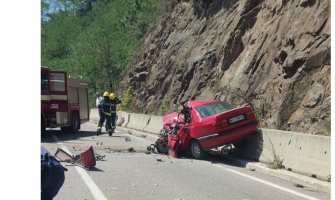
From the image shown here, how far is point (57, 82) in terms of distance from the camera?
72.5 feet

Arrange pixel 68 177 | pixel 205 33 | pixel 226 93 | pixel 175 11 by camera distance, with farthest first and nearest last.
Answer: pixel 175 11, pixel 205 33, pixel 226 93, pixel 68 177

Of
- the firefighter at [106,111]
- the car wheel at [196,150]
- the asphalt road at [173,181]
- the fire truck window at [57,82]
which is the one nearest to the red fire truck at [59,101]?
the fire truck window at [57,82]

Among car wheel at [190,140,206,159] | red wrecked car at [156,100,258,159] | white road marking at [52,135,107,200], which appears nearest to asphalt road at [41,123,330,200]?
white road marking at [52,135,107,200]

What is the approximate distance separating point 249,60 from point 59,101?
802cm

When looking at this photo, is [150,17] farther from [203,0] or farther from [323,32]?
[323,32]

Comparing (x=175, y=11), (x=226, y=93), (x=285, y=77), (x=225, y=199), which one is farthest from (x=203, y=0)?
(x=225, y=199)

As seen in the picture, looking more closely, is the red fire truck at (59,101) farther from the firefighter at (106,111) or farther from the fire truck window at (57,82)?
the firefighter at (106,111)

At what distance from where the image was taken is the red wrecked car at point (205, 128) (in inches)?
525

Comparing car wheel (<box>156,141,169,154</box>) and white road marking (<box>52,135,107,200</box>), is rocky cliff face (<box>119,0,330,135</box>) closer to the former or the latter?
car wheel (<box>156,141,169,154</box>)

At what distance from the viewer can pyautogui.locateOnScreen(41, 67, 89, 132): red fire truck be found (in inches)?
838

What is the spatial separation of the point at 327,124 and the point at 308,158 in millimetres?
4392

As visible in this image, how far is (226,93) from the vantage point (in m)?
23.4

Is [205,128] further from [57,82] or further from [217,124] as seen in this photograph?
[57,82]

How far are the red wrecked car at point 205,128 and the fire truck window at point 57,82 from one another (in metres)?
8.06
